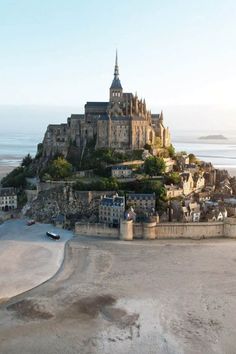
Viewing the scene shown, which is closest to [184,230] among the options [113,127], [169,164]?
[169,164]

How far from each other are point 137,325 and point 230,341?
5.01m

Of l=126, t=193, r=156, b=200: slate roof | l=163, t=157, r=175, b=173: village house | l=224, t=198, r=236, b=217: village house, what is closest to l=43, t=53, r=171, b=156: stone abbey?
l=163, t=157, r=175, b=173: village house

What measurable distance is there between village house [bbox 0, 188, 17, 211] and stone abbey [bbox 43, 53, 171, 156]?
973 centimetres

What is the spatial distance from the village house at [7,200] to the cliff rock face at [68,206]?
3457mm

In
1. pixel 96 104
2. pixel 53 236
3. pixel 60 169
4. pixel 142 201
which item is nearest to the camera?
pixel 53 236

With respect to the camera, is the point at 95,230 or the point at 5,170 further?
the point at 5,170

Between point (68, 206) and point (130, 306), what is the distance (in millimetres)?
21761

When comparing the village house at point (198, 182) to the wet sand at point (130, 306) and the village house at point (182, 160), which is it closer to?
the village house at point (182, 160)

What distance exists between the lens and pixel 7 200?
54.2 m

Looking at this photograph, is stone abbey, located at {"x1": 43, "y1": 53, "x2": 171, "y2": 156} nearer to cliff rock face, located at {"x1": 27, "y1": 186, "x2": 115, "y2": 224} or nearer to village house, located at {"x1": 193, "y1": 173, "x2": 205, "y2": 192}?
village house, located at {"x1": 193, "y1": 173, "x2": 205, "y2": 192}

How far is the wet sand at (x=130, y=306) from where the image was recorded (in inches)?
992

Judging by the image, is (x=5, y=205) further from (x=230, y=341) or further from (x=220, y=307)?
(x=230, y=341)

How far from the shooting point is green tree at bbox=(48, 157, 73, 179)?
5459cm

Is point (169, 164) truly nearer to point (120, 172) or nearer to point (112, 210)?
point (120, 172)
